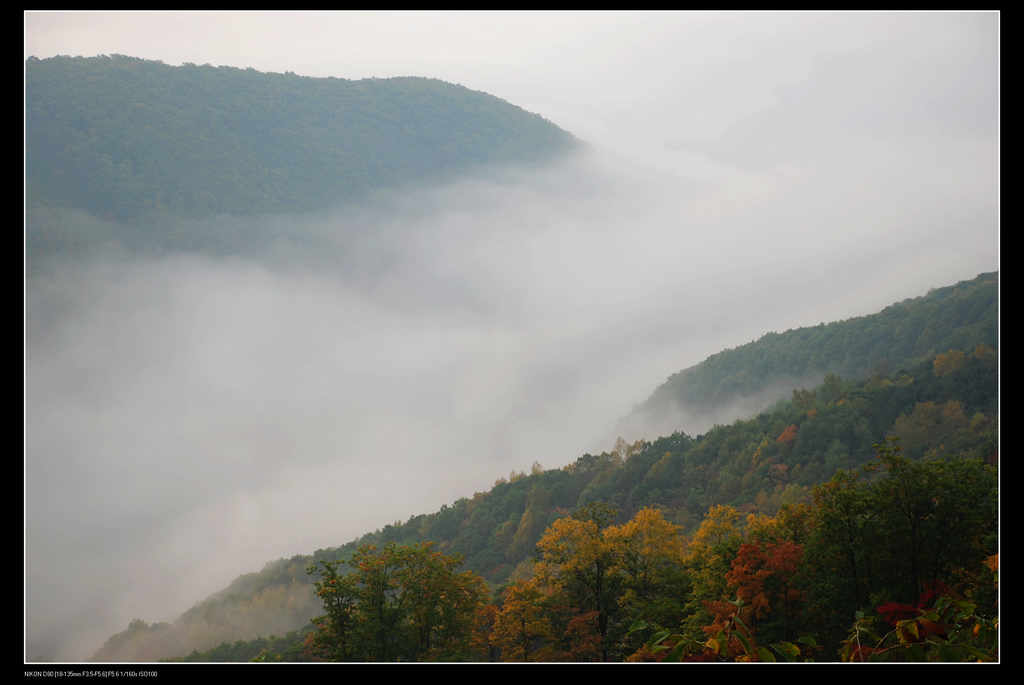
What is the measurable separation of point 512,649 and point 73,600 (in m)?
120

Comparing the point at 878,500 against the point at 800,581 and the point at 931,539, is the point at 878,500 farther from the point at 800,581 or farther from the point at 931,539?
the point at 800,581

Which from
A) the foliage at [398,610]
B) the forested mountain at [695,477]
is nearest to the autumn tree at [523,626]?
the foliage at [398,610]

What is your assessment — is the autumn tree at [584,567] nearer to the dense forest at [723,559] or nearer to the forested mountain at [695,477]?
the dense forest at [723,559]

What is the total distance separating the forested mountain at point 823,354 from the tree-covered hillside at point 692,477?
10364 mm

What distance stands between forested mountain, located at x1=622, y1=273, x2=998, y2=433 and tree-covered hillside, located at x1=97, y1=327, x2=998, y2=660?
34.0 ft

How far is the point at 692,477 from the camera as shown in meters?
71.9

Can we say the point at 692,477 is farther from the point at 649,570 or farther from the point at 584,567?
the point at 584,567

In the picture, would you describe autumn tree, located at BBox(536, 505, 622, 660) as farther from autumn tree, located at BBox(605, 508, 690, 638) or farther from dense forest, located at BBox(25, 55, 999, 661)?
autumn tree, located at BBox(605, 508, 690, 638)

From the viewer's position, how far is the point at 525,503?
76812 millimetres

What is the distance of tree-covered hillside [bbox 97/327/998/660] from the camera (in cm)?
5803

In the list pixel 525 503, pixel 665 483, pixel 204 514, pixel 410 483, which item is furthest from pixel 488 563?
pixel 204 514

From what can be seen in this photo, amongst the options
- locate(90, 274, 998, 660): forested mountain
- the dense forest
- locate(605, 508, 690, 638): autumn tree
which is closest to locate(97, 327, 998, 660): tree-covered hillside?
locate(90, 274, 998, 660): forested mountain

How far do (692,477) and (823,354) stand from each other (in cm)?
4632
